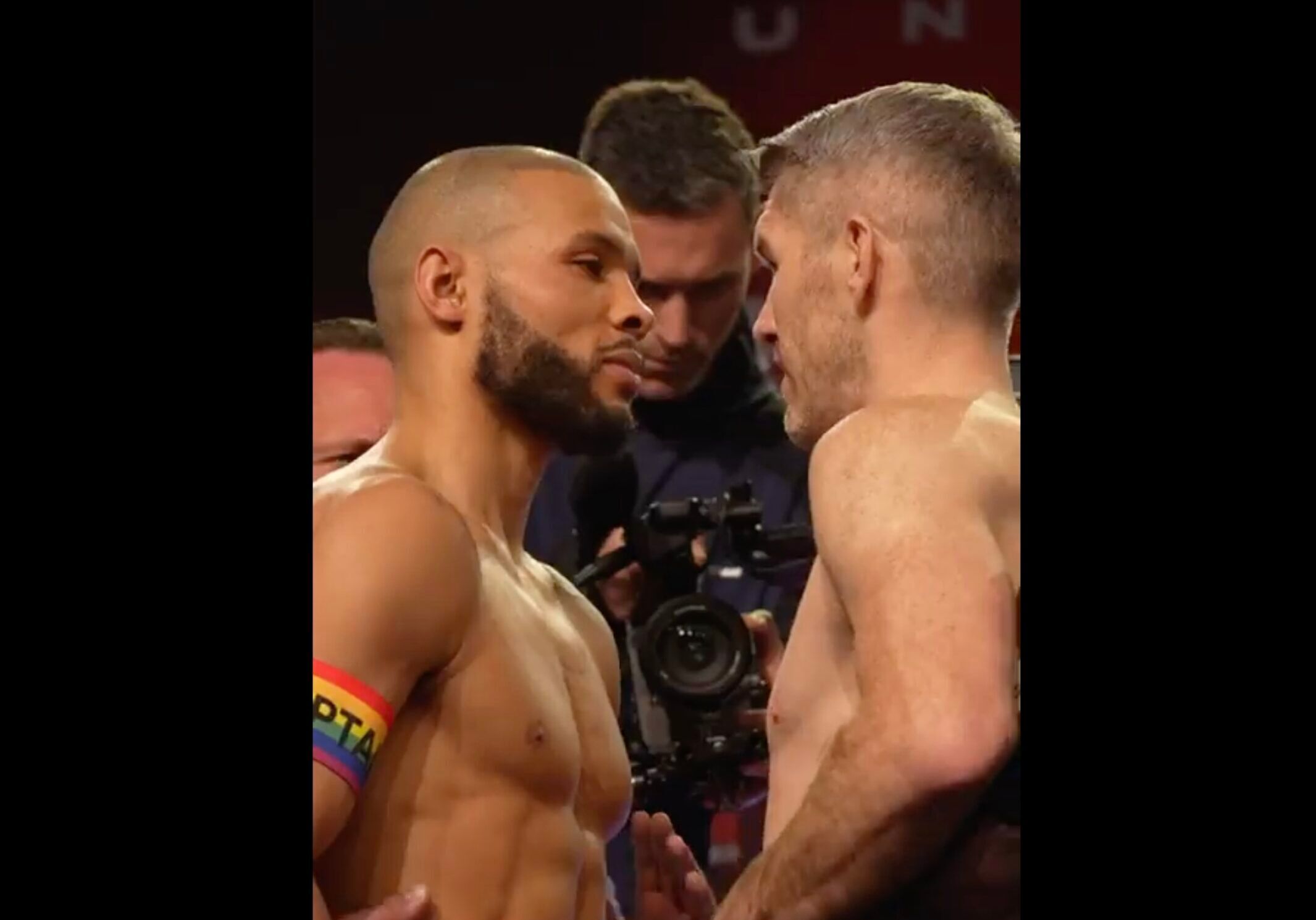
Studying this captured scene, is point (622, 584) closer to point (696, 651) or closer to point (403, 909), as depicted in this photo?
point (696, 651)

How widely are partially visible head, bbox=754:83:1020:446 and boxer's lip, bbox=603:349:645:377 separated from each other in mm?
169

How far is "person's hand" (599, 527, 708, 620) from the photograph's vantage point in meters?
1.67

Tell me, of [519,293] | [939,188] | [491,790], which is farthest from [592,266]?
[491,790]

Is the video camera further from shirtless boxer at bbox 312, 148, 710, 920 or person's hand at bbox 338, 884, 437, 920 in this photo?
person's hand at bbox 338, 884, 437, 920

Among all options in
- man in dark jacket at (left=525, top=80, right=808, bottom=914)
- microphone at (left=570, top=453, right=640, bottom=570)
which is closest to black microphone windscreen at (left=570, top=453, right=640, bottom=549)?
microphone at (left=570, top=453, right=640, bottom=570)

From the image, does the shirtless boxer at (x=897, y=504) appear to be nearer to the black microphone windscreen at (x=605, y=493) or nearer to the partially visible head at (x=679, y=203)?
the black microphone windscreen at (x=605, y=493)

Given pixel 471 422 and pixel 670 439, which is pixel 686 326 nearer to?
pixel 670 439

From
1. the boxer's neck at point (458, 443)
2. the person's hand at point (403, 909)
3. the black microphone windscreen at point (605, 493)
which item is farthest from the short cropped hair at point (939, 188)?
the person's hand at point (403, 909)

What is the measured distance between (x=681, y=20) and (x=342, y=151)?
42cm

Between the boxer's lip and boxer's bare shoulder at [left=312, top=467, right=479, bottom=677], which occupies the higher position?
the boxer's lip

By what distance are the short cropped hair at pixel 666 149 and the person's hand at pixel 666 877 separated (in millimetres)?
719

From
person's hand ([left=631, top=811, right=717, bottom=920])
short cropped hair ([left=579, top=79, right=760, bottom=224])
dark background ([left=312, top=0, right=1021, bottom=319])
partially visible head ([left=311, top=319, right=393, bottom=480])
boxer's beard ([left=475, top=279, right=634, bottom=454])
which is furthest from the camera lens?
short cropped hair ([left=579, top=79, right=760, bottom=224])
